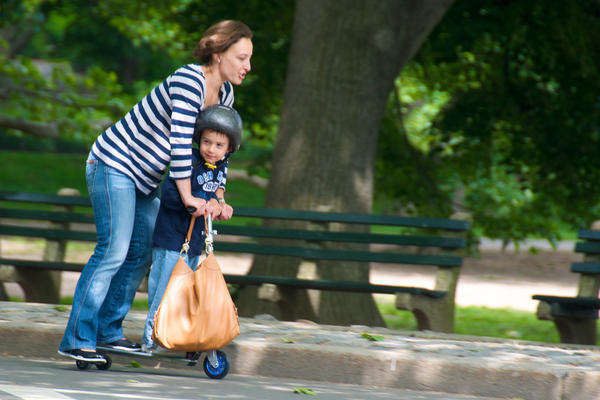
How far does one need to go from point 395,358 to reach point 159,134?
1.71 metres

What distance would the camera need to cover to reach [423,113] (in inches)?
845

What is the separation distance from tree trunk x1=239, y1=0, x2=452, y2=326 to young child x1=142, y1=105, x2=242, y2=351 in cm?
265

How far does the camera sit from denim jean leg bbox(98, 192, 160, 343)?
479cm

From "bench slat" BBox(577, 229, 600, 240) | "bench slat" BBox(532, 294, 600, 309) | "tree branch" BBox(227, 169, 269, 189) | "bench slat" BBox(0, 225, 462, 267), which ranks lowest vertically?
"bench slat" BBox(532, 294, 600, 309)

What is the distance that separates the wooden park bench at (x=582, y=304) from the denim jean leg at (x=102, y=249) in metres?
3.02

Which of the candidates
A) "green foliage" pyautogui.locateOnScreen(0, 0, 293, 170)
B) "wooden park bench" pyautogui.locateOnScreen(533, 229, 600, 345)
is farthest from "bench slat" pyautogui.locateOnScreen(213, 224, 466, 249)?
"green foliage" pyautogui.locateOnScreen(0, 0, 293, 170)

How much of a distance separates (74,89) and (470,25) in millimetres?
7455

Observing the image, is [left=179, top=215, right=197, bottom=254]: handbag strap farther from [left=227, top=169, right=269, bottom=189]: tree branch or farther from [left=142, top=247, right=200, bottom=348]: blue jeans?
[left=227, top=169, right=269, bottom=189]: tree branch

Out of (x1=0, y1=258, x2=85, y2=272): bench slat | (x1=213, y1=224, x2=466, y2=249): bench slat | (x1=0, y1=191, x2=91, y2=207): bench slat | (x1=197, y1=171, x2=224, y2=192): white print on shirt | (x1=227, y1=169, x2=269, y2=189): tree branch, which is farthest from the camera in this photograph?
(x1=227, y1=169, x2=269, y2=189): tree branch

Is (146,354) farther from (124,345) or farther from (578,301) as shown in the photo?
(578,301)

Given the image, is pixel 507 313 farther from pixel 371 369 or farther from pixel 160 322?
pixel 160 322

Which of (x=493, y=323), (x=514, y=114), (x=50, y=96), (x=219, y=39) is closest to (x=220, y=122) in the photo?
(x=219, y=39)

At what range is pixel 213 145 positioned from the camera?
14.8ft

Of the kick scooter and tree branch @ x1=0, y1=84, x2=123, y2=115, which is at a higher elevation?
tree branch @ x1=0, y1=84, x2=123, y2=115
